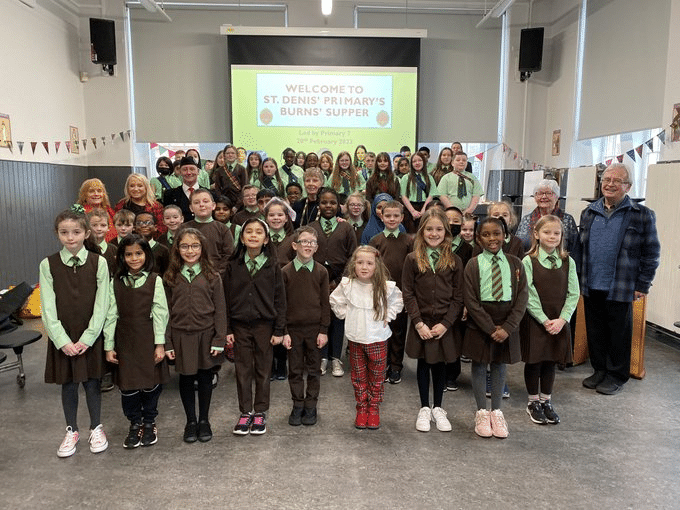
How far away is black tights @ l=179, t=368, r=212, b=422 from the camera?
2615mm

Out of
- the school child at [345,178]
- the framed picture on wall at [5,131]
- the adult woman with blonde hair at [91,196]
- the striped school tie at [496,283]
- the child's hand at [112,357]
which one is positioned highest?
the framed picture on wall at [5,131]

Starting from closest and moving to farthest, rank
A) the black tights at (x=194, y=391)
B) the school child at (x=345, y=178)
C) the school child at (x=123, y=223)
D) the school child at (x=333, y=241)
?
the black tights at (x=194, y=391) < the school child at (x=123, y=223) < the school child at (x=333, y=241) < the school child at (x=345, y=178)

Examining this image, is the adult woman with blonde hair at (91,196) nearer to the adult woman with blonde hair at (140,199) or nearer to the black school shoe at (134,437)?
the adult woman with blonde hair at (140,199)

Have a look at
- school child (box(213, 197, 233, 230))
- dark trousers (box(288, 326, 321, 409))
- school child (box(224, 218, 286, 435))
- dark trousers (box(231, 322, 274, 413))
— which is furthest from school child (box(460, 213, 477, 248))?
school child (box(213, 197, 233, 230))

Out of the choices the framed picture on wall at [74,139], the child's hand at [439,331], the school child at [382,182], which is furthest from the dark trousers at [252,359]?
the framed picture on wall at [74,139]

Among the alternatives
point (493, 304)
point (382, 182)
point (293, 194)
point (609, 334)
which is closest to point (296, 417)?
point (493, 304)

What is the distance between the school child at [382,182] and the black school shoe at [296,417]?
2.49m

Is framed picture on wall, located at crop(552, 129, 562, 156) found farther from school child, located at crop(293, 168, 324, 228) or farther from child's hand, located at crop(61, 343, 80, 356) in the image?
child's hand, located at crop(61, 343, 80, 356)

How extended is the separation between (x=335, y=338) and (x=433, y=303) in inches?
43.4

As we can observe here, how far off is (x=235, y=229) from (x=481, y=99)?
5.93m

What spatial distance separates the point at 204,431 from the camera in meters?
2.68

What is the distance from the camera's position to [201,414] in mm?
2711

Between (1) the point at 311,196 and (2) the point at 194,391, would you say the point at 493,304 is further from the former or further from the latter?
(1) the point at 311,196

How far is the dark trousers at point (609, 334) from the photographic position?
3.33m
